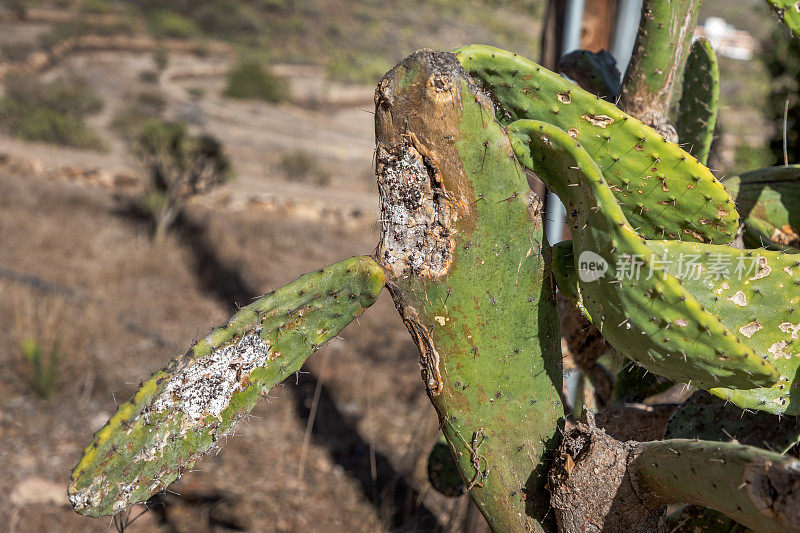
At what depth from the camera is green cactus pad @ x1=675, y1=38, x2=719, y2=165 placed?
1.68 metres

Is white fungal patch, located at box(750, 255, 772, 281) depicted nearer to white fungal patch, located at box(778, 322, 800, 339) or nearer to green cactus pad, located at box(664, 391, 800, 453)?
white fungal patch, located at box(778, 322, 800, 339)

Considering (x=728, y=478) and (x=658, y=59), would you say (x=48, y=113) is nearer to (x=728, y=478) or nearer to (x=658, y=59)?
(x=658, y=59)

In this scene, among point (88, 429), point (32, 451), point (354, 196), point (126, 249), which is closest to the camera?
point (32, 451)

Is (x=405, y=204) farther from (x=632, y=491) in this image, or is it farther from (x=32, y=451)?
(x=32, y=451)

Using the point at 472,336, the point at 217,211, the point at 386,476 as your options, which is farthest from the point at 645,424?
the point at 217,211

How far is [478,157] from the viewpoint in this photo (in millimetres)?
1181

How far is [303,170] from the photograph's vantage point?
13.4 metres

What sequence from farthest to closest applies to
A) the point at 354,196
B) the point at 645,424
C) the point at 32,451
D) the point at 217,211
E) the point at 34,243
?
the point at 354,196 → the point at 217,211 → the point at 34,243 → the point at 32,451 → the point at 645,424

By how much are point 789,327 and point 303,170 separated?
1280 cm

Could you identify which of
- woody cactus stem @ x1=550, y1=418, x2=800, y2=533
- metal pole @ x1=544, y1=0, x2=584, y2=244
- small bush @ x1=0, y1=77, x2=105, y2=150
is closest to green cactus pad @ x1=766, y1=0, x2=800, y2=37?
woody cactus stem @ x1=550, y1=418, x2=800, y2=533

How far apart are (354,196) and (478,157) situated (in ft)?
37.8

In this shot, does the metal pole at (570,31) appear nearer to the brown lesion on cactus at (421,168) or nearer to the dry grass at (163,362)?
the dry grass at (163,362)

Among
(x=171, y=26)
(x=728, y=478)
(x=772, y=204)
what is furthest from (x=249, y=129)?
(x=728, y=478)

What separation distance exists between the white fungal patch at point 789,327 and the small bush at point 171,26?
27120 mm
